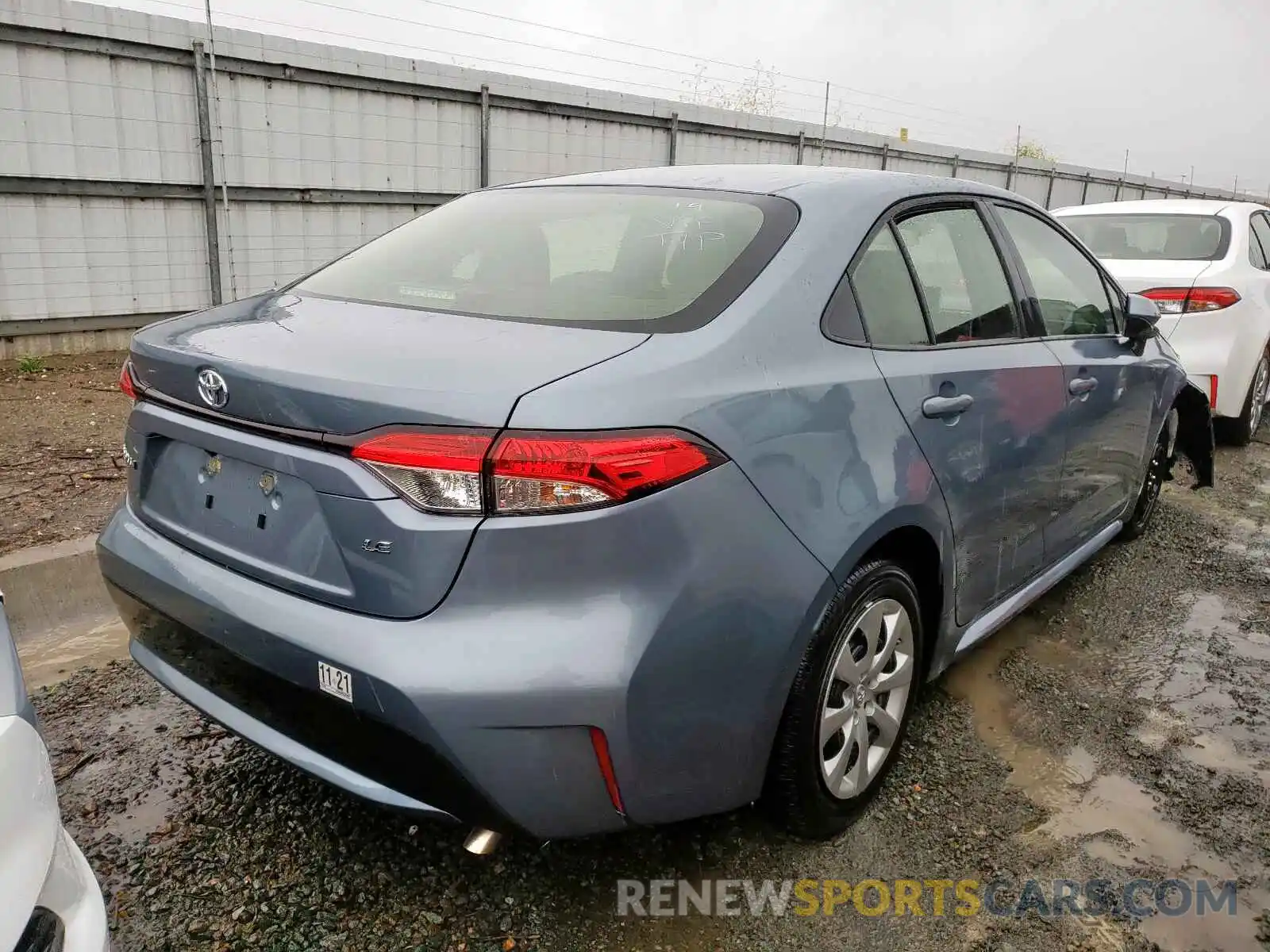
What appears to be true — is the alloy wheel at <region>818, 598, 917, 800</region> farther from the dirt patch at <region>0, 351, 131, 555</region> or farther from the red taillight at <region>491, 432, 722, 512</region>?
the dirt patch at <region>0, 351, 131, 555</region>

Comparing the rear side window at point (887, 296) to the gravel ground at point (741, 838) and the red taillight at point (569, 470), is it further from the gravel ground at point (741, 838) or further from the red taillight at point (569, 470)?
the gravel ground at point (741, 838)

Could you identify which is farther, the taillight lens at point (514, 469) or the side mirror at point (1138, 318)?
the side mirror at point (1138, 318)

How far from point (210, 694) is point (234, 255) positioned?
6.97m

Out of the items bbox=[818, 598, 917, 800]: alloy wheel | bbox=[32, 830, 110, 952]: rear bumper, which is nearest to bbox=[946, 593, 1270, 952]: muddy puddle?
bbox=[818, 598, 917, 800]: alloy wheel

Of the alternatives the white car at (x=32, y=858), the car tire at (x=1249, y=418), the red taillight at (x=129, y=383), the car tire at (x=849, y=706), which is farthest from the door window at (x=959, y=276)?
the car tire at (x=1249, y=418)

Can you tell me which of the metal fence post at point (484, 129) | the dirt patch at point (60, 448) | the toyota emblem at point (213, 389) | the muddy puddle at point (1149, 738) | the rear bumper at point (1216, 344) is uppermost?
the metal fence post at point (484, 129)

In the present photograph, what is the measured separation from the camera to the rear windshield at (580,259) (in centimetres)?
212

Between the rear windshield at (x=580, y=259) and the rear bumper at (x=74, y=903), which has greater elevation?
the rear windshield at (x=580, y=259)

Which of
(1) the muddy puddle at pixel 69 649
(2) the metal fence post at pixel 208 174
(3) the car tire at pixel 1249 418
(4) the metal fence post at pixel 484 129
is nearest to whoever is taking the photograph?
(1) the muddy puddle at pixel 69 649

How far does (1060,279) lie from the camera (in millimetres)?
3420

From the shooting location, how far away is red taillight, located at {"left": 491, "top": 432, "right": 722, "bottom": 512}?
165 centimetres

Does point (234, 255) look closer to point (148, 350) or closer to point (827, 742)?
point (148, 350)

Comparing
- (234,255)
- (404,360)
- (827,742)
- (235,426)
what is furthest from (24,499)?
(234,255)

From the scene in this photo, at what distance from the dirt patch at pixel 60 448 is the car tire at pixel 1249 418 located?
21.9 ft
